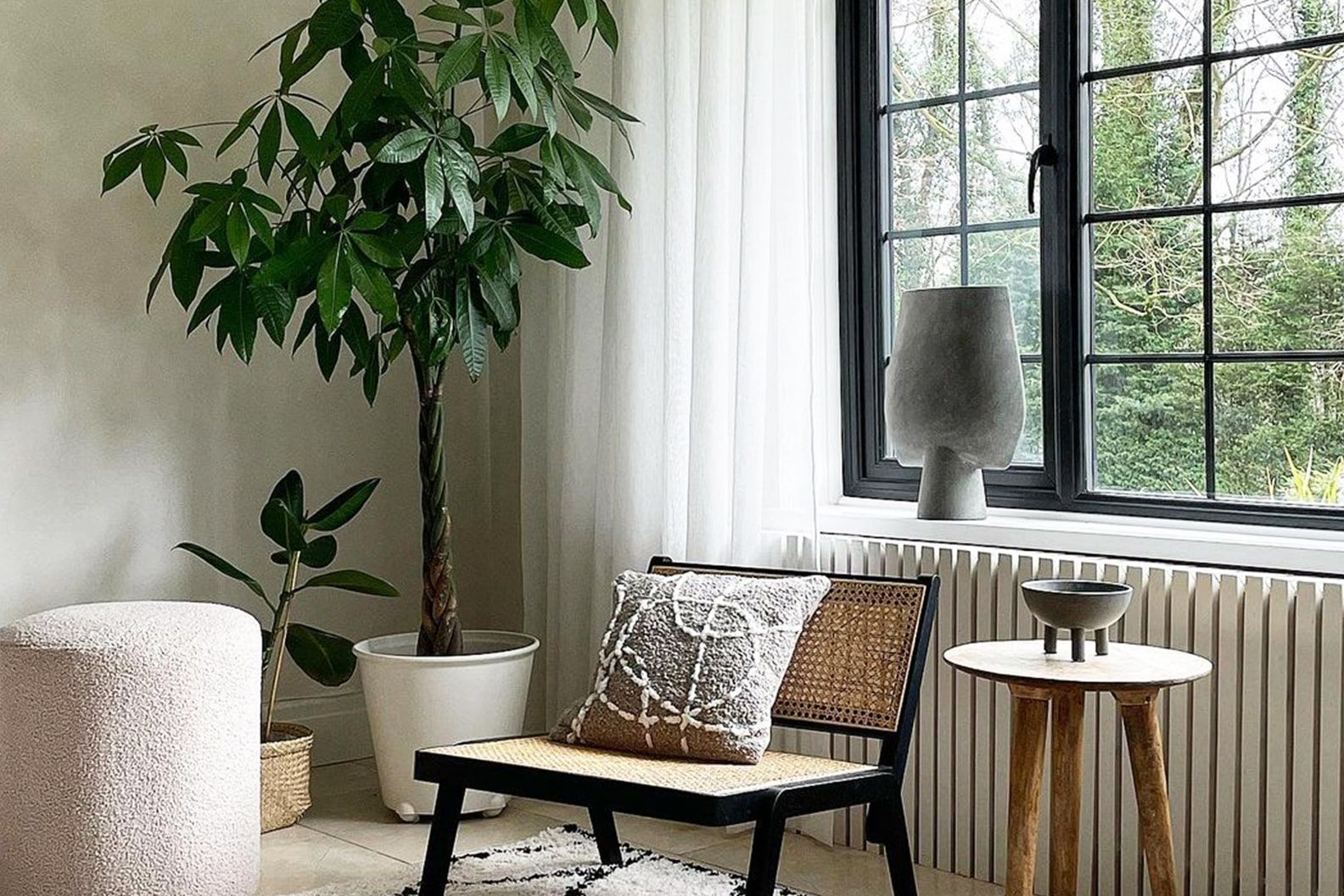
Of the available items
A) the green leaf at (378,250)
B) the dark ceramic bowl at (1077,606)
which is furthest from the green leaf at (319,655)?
the dark ceramic bowl at (1077,606)

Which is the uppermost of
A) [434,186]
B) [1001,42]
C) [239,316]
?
[1001,42]

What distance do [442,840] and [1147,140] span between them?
6.03 ft

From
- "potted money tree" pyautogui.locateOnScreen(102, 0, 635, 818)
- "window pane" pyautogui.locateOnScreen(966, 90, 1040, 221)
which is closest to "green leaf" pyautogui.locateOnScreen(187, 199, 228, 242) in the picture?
"potted money tree" pyautogui.locateOnScreen(102, 0, 635, 818)

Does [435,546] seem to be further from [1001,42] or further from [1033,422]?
[1001,42]

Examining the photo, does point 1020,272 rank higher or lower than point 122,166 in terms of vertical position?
lower

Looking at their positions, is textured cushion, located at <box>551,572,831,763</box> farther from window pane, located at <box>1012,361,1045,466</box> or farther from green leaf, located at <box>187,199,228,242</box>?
green leaf, located at <box>187,199,228,242</box>

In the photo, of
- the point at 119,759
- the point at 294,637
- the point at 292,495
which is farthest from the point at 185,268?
the point at 119,759

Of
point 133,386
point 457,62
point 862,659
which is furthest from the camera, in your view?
point 133,386

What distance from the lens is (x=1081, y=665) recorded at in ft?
7.93

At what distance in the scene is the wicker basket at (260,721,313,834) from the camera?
10.9ft

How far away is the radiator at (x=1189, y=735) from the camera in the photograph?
255 centimetres

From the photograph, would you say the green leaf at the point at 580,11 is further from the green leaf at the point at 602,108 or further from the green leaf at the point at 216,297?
the green leaf at the point at 216,297

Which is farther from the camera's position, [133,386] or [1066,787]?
[133,386]

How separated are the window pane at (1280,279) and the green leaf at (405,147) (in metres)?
1.49
